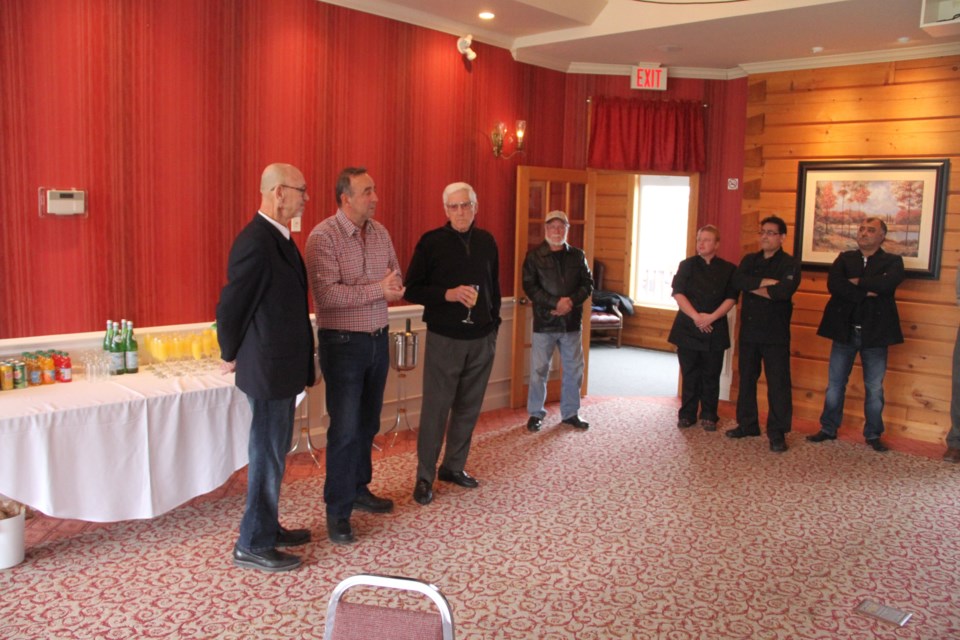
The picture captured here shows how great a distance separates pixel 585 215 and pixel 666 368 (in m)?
2.39

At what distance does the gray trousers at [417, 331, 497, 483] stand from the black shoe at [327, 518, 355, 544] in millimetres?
590

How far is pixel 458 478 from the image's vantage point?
423cm

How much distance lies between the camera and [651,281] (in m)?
9.59

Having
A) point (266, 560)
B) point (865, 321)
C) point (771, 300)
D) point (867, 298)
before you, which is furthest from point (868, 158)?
point (266, 560)

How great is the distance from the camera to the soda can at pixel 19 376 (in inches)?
134

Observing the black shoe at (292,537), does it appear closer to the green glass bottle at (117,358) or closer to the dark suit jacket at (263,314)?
the dark suit jacket at (263,314)

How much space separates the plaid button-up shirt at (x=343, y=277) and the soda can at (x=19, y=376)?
1.30 m

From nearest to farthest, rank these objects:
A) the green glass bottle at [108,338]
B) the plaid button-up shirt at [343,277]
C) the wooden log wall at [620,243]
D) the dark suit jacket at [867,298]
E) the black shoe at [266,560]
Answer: the black shoe at [266,560] → the plaid button-up shirt at [343,277] → the green glass bottle at [108,338] → the dark suit jacket at [867,298] → the wooden log wall at [620,243]

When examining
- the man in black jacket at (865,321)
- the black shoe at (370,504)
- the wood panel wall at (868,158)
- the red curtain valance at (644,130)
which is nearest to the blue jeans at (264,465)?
the black shoe at (370,504)

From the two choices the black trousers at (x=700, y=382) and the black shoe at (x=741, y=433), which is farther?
the black trousers at (x=700, y=382)

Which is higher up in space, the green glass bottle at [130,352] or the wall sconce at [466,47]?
the wall sconce at [466,47]

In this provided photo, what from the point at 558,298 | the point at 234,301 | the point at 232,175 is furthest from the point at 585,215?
the point at 234,301

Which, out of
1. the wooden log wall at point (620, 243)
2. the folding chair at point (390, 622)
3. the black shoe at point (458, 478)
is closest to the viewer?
the folding chair at point (390, 622)

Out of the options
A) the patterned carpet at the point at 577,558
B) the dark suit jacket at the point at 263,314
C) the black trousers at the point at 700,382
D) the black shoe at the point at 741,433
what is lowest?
the patterned carpet at the point at 577,558
